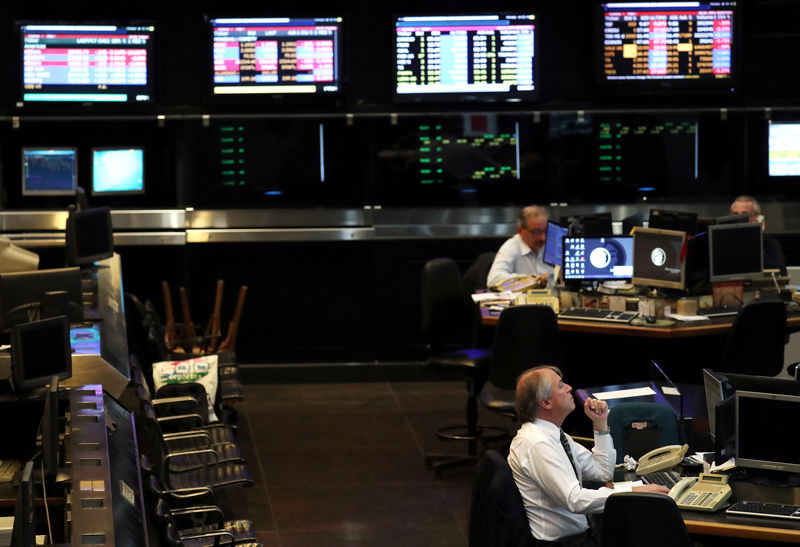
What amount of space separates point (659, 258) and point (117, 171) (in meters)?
4.29

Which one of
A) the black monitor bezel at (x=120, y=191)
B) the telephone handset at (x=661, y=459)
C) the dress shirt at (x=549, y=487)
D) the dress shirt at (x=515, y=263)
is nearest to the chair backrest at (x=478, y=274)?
the dress shirt at (x=515, y=263)

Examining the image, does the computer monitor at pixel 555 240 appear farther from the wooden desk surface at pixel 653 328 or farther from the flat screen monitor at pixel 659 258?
the wooden desk surface at pixel 653 328

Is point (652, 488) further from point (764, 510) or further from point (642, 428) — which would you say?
point (642, 428)

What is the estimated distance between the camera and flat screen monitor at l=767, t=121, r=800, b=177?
9.59 m

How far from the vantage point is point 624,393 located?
538 cm

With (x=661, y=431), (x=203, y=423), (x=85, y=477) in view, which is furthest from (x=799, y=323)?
(x=85, y=477)

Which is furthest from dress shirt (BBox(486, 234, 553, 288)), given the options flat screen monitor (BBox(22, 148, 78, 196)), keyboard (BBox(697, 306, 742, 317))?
flat screen monitor (BBox(22, 148, 78, 196))

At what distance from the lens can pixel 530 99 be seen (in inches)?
368

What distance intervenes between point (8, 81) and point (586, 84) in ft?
14.5

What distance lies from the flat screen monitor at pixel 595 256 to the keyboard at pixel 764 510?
325 centimetres

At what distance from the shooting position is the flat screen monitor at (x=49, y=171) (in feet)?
30.3

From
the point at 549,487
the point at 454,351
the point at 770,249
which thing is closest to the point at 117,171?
the point at 454,351

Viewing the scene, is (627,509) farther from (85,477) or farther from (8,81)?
(8,81)

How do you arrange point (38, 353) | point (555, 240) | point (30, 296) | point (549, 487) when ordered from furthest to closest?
point (555, 240)
point (30, 296)
point (38, 353)
point (549, 487)
